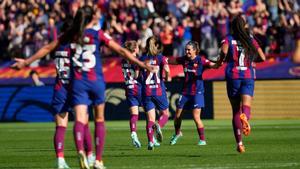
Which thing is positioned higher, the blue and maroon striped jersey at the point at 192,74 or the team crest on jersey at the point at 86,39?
the team crest on jersey at the point at 86,39

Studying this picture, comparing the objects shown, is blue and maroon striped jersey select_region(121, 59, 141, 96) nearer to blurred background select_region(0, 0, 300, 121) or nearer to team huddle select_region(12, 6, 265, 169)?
team huddle select_region(12, 6, 265, 169)

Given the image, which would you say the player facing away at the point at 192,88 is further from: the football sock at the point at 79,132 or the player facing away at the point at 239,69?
the football sock at the point at 79,132

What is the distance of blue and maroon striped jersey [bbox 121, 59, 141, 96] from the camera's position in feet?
68.6

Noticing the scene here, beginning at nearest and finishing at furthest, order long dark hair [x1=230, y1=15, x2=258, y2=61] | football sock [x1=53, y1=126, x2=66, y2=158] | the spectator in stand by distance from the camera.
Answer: football sock [x1=53, y1=126, x2=66, y2=158] → long dark hair [x1=230, y1=15, x2=258, y2=61] → the spectator in stand

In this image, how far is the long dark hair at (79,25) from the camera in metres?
13.3

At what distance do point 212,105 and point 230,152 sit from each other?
15837 millimetres

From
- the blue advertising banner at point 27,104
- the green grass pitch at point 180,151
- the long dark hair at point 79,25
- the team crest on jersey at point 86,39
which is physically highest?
the long dark hair at point 79,25

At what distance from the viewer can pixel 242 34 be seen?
674 inches

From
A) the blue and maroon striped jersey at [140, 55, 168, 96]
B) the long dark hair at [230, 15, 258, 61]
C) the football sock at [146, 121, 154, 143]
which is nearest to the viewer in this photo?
the long dark hair at [230, 15, 258, 61]

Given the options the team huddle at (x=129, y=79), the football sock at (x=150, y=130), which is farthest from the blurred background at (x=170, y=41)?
the football sock at (x=150, y=130)

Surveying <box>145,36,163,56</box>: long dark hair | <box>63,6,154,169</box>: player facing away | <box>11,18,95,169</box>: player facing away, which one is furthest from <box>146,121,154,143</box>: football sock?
<box>63,6,154,169</box>: player facing away

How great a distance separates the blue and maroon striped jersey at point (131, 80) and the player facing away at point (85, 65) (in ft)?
24.0

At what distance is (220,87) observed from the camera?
33.4 metres

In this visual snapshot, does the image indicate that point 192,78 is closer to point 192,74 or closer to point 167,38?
point 192,74
